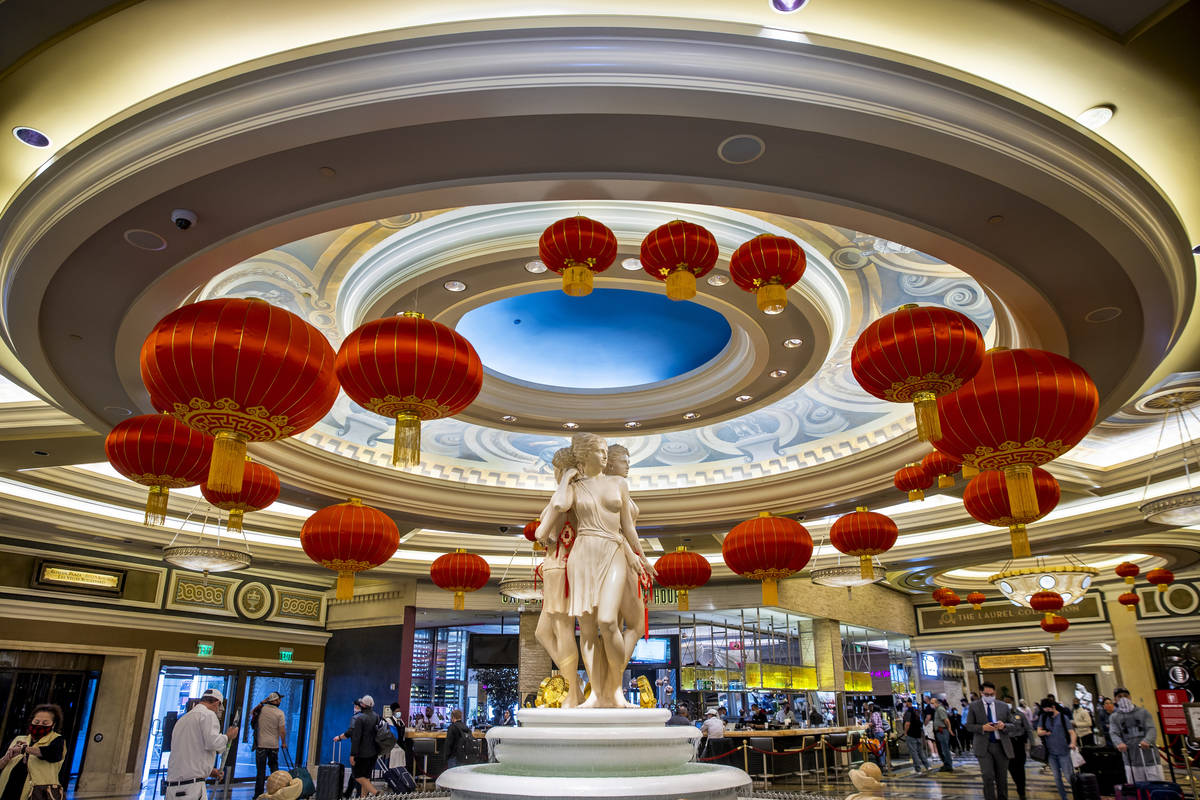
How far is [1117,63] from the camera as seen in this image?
3.59 meters

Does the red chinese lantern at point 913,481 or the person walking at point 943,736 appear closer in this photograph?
the red chinese lantern at point 913,481

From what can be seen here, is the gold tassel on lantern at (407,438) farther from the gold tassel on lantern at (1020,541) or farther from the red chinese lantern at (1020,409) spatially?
the gold tassel on lantern at (1020,541)

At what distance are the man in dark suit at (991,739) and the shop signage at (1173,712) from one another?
3.82m

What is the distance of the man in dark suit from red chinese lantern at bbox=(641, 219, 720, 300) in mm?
6741

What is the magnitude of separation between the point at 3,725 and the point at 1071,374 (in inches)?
508

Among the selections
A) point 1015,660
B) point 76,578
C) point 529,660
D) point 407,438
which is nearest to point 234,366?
point 407,438

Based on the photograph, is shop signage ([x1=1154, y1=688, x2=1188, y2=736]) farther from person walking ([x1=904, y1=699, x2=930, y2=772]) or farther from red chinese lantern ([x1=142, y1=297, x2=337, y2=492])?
red chinese lantern ([x1=142, y1=297, x2=337, y2=492])

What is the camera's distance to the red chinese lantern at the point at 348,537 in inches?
278

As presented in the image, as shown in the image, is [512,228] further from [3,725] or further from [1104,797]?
[3,725]

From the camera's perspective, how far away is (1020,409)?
4402mm

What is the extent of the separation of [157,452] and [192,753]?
262cm

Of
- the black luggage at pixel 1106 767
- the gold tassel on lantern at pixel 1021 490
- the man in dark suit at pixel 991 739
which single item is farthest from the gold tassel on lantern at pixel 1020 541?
the black luggage at pixel 1106 767

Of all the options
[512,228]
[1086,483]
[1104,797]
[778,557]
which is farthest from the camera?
[1086,483]

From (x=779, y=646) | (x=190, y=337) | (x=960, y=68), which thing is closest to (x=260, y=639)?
(x=779, y=646)
